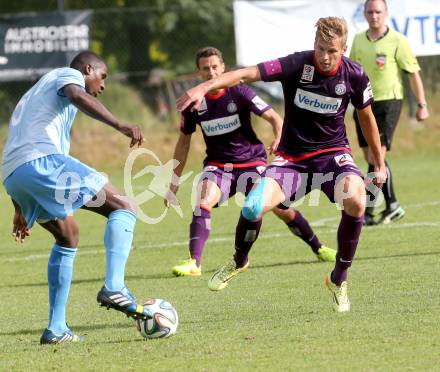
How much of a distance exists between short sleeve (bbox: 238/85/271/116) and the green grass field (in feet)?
4.38

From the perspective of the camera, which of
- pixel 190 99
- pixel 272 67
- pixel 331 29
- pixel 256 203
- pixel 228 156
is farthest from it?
pixel 228 156

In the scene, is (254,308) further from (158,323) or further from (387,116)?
(387,116)

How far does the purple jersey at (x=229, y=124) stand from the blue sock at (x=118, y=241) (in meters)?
3.23

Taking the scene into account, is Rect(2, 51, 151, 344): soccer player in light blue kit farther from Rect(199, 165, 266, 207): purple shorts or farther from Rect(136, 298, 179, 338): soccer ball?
Rect(199, 165, 266, 207): purple shorts

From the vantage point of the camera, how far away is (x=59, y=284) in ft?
20.2

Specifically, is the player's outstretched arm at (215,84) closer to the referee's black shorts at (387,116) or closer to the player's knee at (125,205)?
the player's knee at (125,205)

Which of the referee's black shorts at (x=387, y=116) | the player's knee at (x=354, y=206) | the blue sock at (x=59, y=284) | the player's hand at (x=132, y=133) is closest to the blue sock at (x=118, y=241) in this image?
the blue sock at (x=59, y=284)

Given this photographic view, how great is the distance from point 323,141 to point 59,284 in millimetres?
2036

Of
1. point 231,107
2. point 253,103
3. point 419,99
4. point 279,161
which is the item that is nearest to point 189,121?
point 231,107

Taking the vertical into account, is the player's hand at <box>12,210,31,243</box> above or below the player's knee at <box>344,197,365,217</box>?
above

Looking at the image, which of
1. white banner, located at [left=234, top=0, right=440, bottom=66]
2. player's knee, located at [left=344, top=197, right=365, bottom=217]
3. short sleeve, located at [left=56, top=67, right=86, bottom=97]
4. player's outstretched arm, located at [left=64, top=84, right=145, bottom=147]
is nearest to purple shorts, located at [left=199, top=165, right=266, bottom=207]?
player's knee, located at [left=344, top=197, right=365, bottom=217]

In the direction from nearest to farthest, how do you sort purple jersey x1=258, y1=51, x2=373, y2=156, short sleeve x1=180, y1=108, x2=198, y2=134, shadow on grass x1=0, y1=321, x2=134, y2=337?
shadow on grass x1=0, y1=321, x2=134, y2=337 → purple jersey x1=258, y1=51, x2=373, y2=156 → short sleeve x1=180, y1=108, x2=198, y2=134

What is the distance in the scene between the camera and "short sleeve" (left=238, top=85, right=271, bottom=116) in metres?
9.09

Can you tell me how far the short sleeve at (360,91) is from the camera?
6824mm
